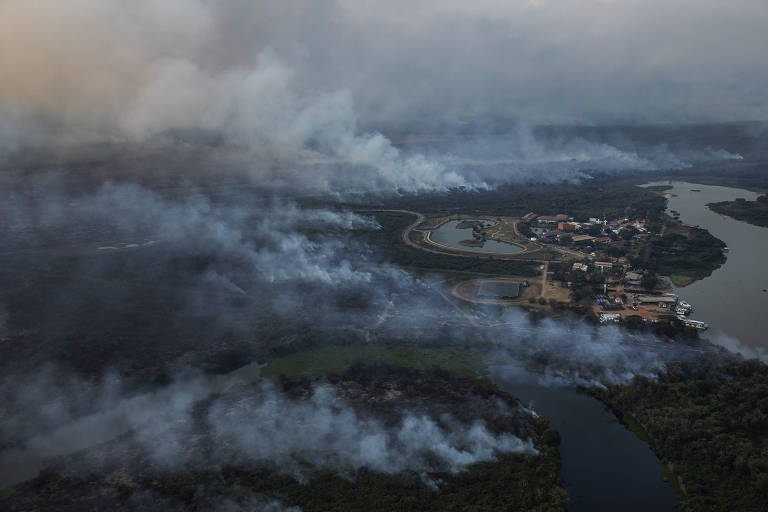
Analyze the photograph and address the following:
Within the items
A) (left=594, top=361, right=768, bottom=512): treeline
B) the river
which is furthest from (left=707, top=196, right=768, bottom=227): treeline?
(left=594, top=361, right=768, bottom=512): treeline

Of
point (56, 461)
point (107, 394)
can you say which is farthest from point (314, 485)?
point (107, 394)

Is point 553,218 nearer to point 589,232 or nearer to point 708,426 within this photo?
point 589,232

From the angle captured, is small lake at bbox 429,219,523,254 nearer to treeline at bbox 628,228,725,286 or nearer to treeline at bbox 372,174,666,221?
treeline at bbox 372,174,666,221

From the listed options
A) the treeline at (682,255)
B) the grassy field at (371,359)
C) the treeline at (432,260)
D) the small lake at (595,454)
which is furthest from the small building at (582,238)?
the small lake at (595,454)

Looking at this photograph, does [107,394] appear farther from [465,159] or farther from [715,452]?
[465,159]

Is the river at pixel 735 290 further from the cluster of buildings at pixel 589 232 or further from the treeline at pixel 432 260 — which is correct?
the treeline at pixel 432 260

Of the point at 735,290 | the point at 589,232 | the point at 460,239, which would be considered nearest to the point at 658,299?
the point at 735,290
